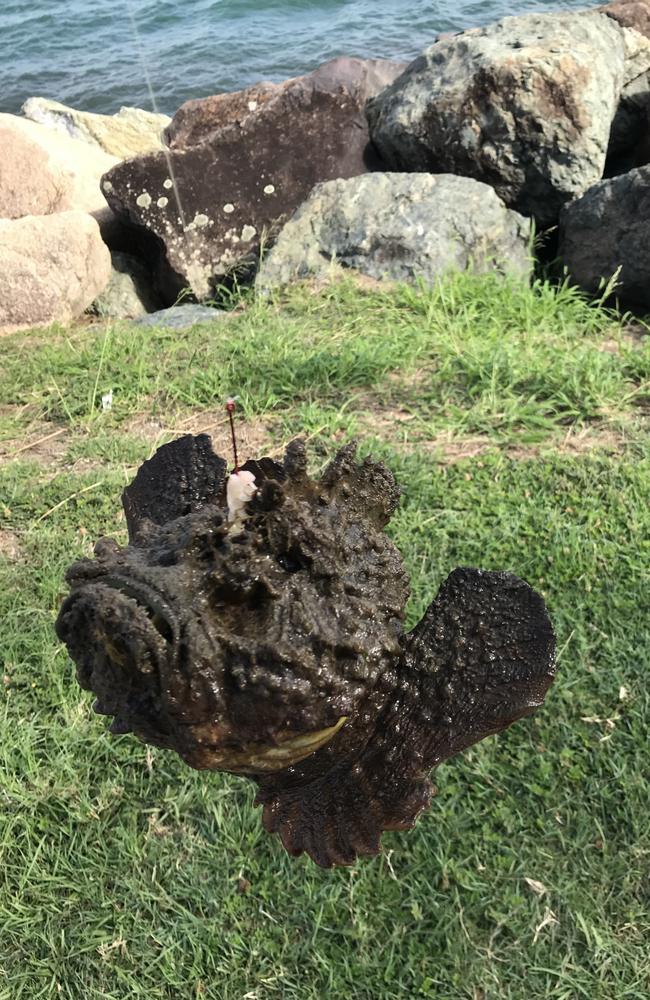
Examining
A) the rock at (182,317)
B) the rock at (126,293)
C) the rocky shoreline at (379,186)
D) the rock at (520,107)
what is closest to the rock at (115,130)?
the rocky shoreline at (379,186)

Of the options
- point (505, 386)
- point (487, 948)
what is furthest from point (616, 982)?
point (505, 386)

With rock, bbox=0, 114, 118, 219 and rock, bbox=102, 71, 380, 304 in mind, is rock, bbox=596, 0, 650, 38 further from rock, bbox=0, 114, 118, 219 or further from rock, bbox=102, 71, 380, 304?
rock, bbox=0, 114, 118, 219

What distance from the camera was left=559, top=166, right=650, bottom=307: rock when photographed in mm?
5195

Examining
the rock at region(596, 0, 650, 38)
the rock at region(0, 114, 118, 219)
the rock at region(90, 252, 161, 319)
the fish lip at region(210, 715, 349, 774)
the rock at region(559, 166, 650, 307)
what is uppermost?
the rock at region(596, 0, 650, 38)

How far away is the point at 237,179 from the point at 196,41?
10958 millimetres

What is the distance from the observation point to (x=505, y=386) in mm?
4211

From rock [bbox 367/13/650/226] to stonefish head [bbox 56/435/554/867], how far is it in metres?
5.23

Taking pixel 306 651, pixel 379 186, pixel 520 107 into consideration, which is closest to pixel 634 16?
pixel 520 107

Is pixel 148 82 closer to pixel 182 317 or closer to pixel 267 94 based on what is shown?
pixel 267 94

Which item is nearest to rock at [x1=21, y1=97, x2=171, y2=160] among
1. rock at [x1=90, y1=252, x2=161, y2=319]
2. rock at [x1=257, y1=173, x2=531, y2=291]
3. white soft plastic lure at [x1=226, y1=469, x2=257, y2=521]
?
rock at [x1=90, y1=252, x2=161, y2=319]

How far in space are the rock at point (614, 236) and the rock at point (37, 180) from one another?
403cm

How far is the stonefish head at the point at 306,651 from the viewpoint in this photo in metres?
1.33

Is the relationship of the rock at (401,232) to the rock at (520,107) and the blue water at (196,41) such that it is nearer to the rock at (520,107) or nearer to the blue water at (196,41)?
the rock at (520,107)

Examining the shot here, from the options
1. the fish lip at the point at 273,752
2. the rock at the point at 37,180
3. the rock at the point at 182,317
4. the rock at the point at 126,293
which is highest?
the fish lip at the point at 273,752
